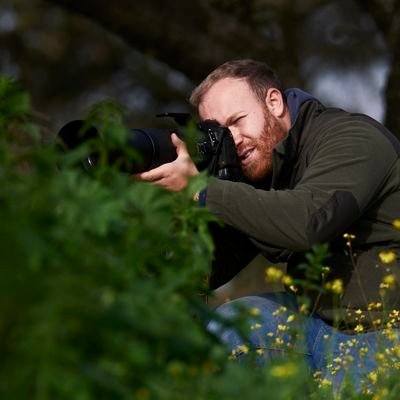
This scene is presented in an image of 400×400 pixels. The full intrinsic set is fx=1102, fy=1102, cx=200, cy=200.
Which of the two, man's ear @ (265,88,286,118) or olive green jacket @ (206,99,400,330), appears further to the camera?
man's ear @ (265,88,286,118)

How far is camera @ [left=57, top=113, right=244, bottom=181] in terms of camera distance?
9.84 feet

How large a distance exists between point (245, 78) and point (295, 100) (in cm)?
20

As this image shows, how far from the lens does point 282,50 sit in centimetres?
757

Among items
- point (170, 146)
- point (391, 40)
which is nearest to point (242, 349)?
point (170, 146)

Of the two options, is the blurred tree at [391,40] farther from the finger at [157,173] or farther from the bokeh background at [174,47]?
the finger at [157,173]

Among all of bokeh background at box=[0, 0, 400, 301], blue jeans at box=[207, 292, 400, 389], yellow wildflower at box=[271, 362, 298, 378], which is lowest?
bokeh background at box=[0, 0, 400, 301]

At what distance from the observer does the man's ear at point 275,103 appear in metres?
3.76

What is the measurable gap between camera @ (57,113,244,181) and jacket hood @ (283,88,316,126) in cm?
30

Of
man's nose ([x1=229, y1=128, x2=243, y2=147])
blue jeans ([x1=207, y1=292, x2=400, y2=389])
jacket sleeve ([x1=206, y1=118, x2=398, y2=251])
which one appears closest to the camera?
blue jeans ([x1=207, y1=292, x2=400, y2=389])

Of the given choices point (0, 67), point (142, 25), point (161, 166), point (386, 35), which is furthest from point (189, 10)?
point (161, 166)

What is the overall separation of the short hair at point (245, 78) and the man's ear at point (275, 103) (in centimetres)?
2

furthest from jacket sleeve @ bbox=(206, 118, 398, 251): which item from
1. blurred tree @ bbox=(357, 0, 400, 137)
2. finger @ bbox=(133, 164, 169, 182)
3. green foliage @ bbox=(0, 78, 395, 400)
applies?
blurred tree @ bbox=(357, 0, 400, 137)

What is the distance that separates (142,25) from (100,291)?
5746 mm

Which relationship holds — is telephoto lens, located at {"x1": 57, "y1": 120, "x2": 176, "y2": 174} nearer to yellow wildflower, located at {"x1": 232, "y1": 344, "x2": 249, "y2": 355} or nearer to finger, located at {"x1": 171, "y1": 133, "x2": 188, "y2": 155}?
finger, located at {"x1": 171, "y1": 133, "x2": 188, "y2": 155}
